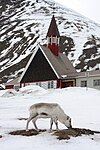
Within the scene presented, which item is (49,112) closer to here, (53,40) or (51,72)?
(51,72)

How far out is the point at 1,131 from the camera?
581 inches

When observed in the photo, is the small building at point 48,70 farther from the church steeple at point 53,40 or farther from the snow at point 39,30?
the snow at point 39,30

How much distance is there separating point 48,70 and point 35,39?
3514 inches

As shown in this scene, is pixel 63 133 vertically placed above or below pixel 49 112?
below

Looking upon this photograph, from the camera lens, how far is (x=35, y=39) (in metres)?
141

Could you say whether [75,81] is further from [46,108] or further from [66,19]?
[66,19]

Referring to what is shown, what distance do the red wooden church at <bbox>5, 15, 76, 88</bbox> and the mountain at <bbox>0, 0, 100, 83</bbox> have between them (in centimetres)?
4131

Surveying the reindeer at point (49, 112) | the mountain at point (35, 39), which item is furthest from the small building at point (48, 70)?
the mountain at point (35, 39)

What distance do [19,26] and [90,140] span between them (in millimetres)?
155237

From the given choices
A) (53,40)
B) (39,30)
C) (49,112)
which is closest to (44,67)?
(53,40)

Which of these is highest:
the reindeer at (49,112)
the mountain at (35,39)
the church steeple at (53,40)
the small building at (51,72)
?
the reindeer at (49,112)

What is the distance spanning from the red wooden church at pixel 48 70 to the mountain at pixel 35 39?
41.3 m

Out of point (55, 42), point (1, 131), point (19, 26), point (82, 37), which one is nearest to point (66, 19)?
point (19, 26)

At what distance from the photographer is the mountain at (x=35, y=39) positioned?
111688 mm
